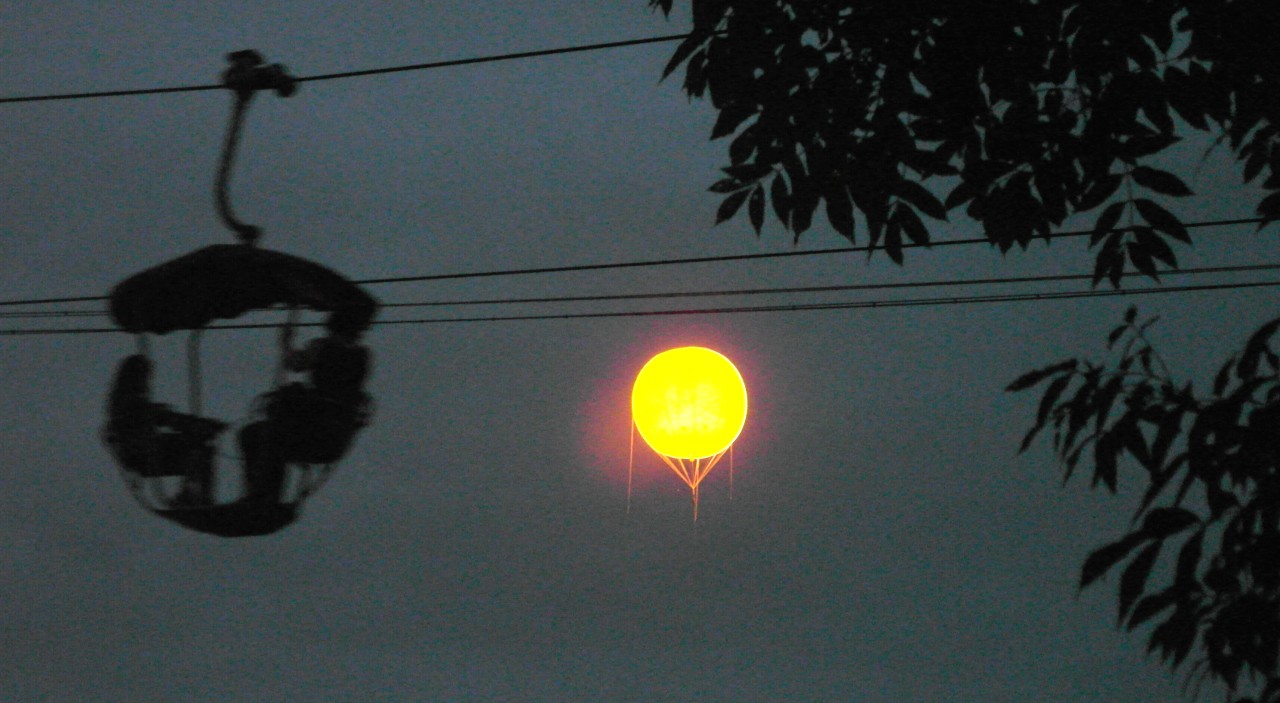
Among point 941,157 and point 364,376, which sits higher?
point 941,157

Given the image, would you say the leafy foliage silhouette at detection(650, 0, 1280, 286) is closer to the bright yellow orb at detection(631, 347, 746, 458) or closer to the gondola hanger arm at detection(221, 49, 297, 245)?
the gondola hanger arm at detection(221, 49, 297, 245)

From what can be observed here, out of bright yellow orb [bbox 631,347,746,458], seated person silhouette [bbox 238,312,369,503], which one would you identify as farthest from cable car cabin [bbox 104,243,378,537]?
bright yellow orb [bbox 631,347,746,458]

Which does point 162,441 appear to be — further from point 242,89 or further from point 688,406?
point 688,406

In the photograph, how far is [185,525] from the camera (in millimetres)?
5449

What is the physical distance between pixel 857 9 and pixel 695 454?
206 inches

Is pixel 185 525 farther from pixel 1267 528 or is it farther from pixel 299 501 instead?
pixel 1267 528

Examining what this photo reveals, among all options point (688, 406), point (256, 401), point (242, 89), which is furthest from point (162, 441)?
point (688, 406)

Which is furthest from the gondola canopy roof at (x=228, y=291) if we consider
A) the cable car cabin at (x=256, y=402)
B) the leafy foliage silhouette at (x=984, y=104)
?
the leafy foliage silhouette at (x=984, y=104)

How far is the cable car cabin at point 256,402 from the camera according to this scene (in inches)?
208

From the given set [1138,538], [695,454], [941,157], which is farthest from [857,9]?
[695,454]

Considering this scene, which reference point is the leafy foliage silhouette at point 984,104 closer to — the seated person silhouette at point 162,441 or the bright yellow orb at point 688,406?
the seated person silhouette at point 162,441

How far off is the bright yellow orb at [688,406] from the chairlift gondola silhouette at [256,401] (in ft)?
13.2

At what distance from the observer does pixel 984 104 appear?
4.29m

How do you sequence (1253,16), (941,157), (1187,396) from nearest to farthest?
1. (1187,396)
2. (1253,16)
3. (941,157)
